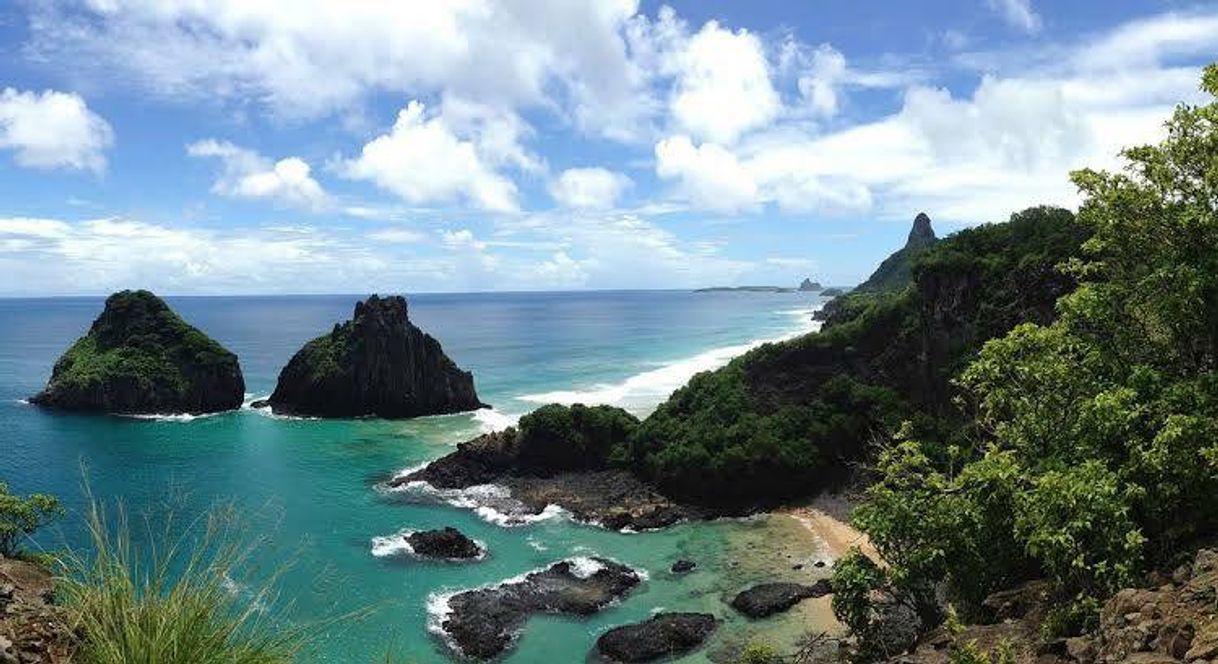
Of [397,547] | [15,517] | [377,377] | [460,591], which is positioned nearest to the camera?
[15,517]

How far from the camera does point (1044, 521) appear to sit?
46.5 feet

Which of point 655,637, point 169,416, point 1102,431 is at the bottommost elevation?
point 655,637

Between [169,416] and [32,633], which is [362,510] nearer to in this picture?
[169,416]

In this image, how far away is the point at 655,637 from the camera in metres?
35.1

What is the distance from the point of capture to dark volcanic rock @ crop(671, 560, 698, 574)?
43.8 m

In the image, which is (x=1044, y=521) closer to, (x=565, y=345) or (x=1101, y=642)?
(x=1101, y=642)

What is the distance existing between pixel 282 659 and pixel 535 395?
97803 millimetres

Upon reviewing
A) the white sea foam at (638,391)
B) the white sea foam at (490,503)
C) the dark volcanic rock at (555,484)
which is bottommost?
the white sea foam at (490,503)

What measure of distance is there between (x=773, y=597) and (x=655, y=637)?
6.74 m

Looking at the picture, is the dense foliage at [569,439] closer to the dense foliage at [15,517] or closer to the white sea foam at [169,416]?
the dense foliage at [15,517]

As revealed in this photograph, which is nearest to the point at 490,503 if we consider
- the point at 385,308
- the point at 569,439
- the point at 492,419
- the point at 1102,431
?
the point at 569,439

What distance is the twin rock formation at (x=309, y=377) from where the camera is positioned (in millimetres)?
91562

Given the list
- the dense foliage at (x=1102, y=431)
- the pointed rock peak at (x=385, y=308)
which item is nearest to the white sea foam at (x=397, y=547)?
the dense foliage at (x=1102, y=431)

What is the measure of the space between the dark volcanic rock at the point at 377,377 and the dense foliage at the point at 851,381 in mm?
37696
